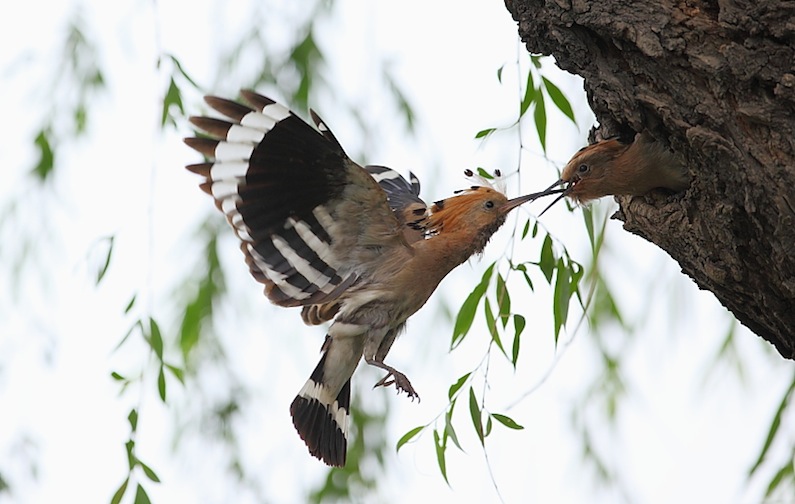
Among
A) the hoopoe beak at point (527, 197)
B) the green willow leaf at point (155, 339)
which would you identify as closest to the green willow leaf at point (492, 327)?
the hoopoe beak at point (527, 197)

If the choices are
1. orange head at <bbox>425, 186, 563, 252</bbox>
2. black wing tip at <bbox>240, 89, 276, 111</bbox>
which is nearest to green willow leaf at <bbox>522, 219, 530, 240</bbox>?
orange head at <bbox>425, 186, 563, 252</bbox>

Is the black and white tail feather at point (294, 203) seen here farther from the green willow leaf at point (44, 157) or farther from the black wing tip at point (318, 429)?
the green willow leaf at point (44, 157)

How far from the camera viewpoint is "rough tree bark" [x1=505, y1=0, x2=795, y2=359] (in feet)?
4.59

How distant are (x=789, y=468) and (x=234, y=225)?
117cm

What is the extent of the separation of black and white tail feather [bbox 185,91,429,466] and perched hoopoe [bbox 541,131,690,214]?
1.32ft

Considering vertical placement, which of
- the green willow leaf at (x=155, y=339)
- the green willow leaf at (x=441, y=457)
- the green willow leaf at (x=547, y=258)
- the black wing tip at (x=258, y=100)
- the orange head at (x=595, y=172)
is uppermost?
the black wing tip at (x=258, y=100)

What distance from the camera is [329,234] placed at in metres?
2.16

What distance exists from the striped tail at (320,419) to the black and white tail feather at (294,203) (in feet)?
0.41

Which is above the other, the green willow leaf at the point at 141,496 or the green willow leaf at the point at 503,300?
the green willow leaf at the point at 503,300

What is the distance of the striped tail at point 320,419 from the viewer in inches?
95.9

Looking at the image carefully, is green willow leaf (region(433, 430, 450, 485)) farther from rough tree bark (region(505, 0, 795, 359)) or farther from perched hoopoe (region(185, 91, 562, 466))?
rough tree bark (region(505, 0, 795, 359))

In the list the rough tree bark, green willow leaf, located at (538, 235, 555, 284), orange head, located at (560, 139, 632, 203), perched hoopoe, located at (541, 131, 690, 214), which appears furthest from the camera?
green willow leaf, located at (538, 235, 555, 284)

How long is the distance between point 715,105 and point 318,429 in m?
1.32

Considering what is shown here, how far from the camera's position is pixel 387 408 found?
2.94 m
